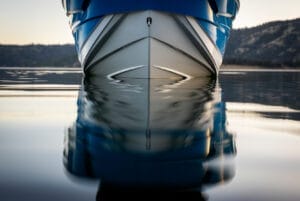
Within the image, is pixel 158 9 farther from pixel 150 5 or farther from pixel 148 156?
pixel 148 156

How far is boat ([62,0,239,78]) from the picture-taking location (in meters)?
10.9

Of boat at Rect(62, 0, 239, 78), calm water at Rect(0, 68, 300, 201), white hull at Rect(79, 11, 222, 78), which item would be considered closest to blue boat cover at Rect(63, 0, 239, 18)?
boat at Rect(62, 0, 239, 78)

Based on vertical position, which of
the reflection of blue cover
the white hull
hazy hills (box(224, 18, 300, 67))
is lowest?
hazy hills (box(224, 18, 300, 67))

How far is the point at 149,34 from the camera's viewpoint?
10.9 m

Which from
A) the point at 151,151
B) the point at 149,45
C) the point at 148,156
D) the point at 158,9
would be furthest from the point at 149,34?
the point at 148,156

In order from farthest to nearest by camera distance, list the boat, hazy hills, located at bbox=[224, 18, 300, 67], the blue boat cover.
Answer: hazy hills, located at bbox=[224, 18, 300, 67] < the boat < the blue boat cover

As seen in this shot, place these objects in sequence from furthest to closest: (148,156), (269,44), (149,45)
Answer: (269,44) → (149,45) → (148,156)

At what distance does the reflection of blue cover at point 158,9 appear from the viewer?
10734mm

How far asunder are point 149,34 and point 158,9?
65cm

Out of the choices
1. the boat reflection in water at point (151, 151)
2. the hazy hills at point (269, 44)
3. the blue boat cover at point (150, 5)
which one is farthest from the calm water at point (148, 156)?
the hazy hills at point (269, 44)

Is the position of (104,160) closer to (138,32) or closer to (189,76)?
(138,32)

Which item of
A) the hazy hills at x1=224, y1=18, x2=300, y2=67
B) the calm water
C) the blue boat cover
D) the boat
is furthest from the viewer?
the hazy hills at x1=224, y1=18, x2=300, y2=67

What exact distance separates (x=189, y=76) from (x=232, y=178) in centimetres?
1130

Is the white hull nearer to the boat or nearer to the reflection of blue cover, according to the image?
the boat
